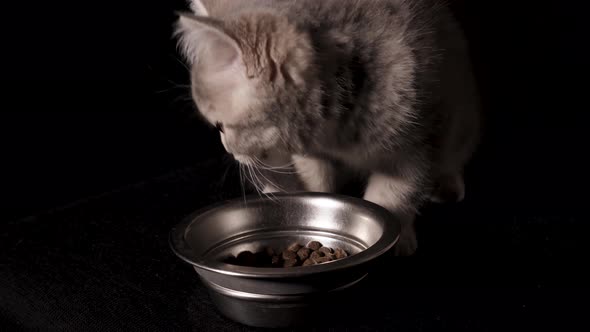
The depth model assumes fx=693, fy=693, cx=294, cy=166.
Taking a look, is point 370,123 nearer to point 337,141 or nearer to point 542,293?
point 337,141

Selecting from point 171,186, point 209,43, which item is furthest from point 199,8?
point 171,186

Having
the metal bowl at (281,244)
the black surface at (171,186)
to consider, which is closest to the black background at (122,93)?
the black surface at (171,186)

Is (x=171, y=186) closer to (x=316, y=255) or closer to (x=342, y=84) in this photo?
(x=316, y=255)

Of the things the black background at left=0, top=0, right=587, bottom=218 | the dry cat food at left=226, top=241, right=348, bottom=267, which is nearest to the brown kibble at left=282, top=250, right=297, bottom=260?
the dry cat food at left=226, top=241, right=348, bottom=267

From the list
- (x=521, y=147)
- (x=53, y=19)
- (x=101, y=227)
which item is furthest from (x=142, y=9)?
(x=521, y=147)

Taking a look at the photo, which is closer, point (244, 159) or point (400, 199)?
point (244, 159)

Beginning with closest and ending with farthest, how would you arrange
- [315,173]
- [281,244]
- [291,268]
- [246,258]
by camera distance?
[291,268], [246,258], [281,244], [315,173]

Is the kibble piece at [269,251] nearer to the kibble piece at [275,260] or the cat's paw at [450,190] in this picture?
the kibble piece at [275,260]
